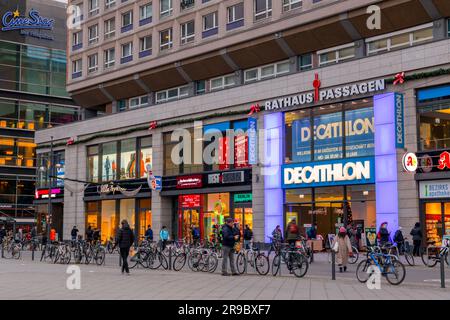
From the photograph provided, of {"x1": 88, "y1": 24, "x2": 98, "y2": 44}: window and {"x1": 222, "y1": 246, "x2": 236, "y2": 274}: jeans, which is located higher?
{"x1": 88, "y1": 24, "x2": 98, "y2": 44}: window

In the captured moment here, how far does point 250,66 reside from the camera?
42312 millimetres

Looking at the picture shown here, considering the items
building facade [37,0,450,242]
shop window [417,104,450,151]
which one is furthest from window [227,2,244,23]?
shop window [417,104,450,151]

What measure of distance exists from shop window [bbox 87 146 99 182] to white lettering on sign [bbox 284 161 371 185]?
21.5 meters

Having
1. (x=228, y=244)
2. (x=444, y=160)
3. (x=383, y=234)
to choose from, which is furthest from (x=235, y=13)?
(x=228, y=244)

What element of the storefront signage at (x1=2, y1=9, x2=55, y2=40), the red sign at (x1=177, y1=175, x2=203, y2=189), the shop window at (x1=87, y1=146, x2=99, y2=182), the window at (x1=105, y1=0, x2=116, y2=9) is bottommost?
the red sign at (x1=177, y1=175, x2=203, y2=189)

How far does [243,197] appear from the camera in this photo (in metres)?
40.4

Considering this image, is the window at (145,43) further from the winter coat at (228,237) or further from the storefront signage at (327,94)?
the winter coat at (228,237)

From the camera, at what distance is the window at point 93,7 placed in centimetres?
5467

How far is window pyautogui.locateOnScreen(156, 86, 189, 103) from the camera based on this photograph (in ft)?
156

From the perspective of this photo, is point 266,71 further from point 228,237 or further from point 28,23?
point 28,23

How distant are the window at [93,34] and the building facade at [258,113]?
20 cm

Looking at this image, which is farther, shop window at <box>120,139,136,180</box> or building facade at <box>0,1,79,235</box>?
building facade at <box>0,1,79,235</box>

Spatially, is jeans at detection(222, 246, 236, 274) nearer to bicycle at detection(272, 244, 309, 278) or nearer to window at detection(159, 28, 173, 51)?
bicycle at detection(272, 244, 309, 278)
